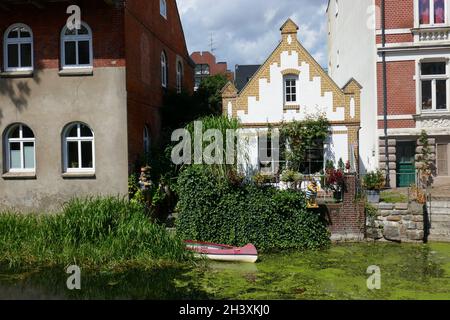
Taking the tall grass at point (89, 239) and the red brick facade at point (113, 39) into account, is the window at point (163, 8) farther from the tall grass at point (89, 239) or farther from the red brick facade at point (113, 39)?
the tall grass at point (89, 239)

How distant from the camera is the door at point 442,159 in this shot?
19.0 metres

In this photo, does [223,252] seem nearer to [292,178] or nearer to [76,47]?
[292,178]

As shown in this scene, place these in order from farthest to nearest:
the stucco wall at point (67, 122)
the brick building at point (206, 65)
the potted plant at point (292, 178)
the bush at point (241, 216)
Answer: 1. the brick building at point (206, 65)
2. the stucco wall at point (67, 122)
3. the potted plant at point (292, 178)
4. the bush at point (241, 216)

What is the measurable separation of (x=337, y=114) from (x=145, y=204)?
8275 millimetres

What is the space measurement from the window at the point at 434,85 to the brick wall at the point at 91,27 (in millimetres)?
12978

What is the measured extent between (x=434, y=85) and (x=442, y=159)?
127 inches

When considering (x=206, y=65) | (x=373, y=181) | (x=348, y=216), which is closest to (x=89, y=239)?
(x=348, y=216)

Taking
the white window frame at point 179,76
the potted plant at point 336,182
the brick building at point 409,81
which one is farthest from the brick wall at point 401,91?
the white window frame at point 179,76

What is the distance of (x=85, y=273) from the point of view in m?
10.7

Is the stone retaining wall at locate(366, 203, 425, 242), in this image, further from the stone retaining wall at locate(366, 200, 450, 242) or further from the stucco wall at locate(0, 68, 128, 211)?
the stucco wall at locate(0, 68, 128, 211)

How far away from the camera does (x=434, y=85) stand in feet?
62.4

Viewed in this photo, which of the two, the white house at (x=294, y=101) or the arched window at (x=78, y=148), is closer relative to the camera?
the arched window at (x=78, y=148)

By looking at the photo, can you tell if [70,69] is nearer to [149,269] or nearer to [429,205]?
[149,269]

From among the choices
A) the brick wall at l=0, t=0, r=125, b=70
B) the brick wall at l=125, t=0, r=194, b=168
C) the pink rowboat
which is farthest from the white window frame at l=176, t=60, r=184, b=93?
A: the pink rowboat
